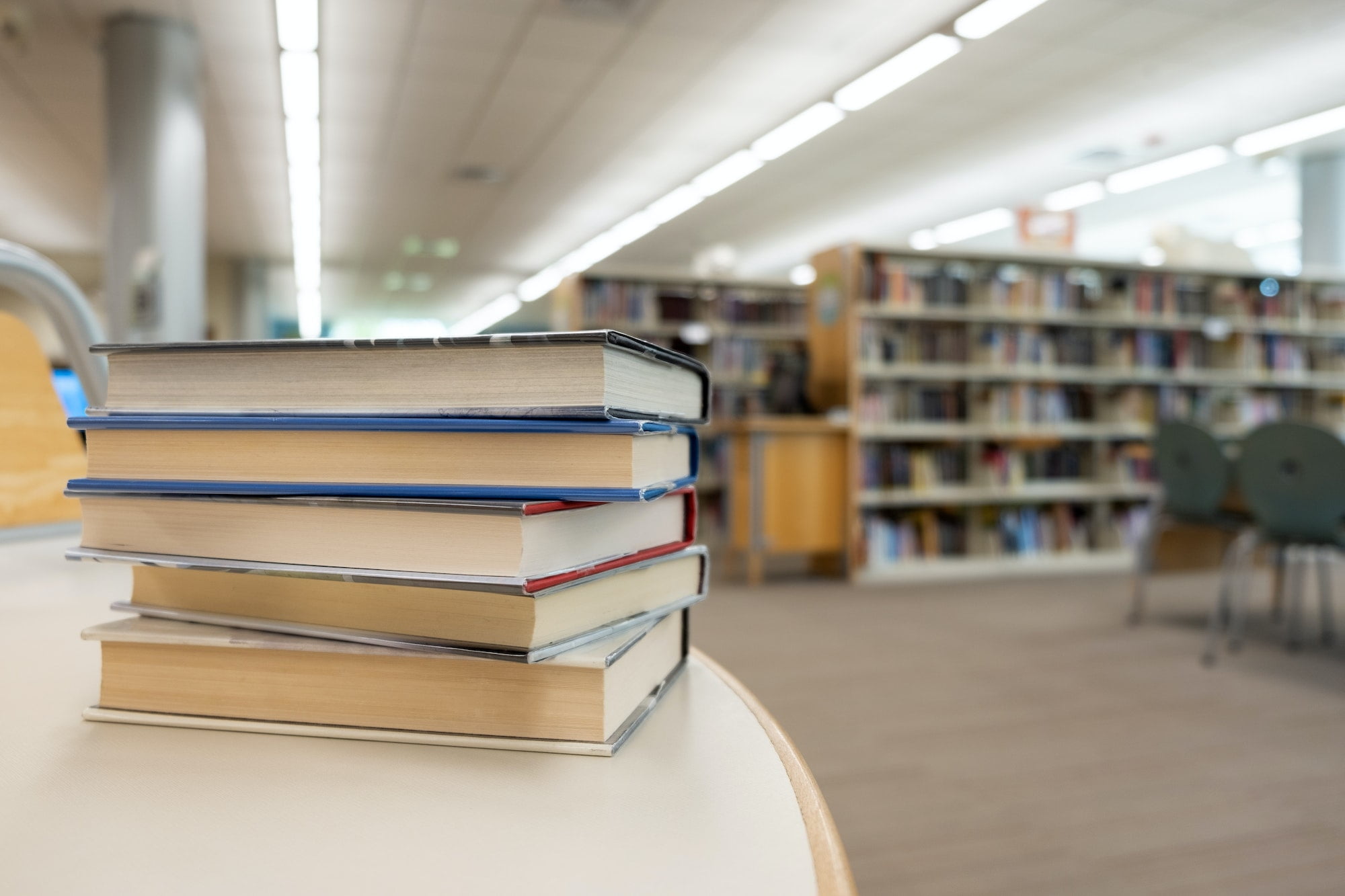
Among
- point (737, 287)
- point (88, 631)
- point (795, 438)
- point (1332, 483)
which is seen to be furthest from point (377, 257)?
point (88, 631)

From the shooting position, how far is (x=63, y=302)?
872mm

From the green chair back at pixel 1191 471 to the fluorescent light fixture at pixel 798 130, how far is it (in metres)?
3.50

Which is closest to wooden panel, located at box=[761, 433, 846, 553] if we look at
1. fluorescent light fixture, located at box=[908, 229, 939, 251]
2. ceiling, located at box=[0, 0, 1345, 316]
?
ceiling, located at box=[0, 0, 1345, 316]

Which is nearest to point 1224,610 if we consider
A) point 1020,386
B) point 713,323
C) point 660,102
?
point 1020,386

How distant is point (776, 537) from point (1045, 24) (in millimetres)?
3128

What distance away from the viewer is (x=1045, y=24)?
476 cm

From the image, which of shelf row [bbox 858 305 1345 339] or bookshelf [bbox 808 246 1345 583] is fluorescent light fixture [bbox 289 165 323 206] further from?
shelf row [bbox 858 305 1345 339]

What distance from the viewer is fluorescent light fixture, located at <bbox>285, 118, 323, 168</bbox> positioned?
6.25m

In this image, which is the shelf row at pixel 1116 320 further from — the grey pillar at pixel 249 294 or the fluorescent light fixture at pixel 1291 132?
the grey pillar at pixel 249 294

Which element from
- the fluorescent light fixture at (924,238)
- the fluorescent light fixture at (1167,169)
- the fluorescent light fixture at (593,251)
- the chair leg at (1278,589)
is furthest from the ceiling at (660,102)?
the chair leg at (1278,589)

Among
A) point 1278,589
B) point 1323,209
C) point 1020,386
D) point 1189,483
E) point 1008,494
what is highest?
point 1323,209

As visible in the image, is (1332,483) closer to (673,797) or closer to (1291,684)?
(1291,684)

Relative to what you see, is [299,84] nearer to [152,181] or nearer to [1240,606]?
[152,181]

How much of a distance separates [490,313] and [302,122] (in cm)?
958
